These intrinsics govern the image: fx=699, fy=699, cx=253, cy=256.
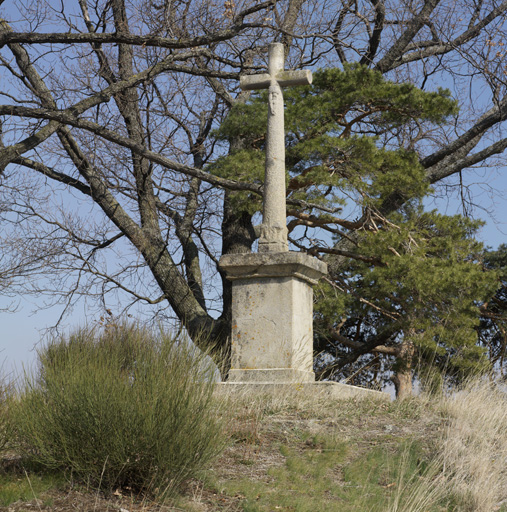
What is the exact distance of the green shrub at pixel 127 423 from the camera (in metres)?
4.48

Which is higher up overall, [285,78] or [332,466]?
[285,78]

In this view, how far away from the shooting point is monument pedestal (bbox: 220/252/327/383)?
746cm

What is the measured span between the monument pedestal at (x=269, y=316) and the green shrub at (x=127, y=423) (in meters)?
2.44

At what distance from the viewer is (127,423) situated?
4477 mm

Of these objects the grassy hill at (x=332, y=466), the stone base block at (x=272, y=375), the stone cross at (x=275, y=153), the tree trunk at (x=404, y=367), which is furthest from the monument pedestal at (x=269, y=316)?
the tree trunk at (x=404, y=367)

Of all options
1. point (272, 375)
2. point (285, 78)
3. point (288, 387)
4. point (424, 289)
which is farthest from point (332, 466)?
point (424, 289)

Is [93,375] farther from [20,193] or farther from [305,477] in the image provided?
[20,193]

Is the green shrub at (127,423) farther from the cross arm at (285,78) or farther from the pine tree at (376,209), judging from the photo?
the pine tree at (376,209)

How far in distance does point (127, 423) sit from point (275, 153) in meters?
4.56

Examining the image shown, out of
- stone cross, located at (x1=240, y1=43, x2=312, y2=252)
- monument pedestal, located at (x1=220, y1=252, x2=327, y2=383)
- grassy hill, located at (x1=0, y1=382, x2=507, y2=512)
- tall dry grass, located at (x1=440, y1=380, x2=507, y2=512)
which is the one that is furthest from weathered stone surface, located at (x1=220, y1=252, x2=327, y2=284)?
tall dry grass, located at (x1=440, y1=380, x2=507, y2=512)

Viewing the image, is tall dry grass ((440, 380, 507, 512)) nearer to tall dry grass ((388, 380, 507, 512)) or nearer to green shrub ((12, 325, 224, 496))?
tall dry grass ((388, 380, 507, 512))

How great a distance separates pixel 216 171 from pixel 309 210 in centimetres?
185

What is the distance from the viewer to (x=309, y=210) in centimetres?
1286

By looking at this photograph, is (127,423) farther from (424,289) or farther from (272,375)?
(424,289)
